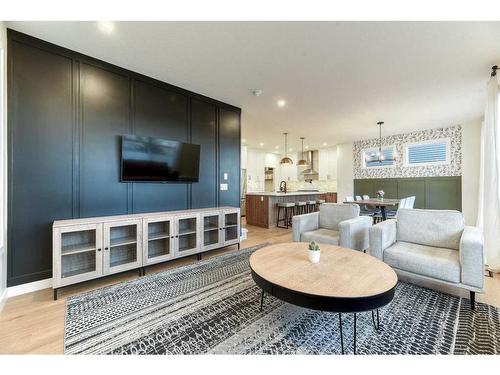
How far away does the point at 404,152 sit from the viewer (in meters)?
6.68

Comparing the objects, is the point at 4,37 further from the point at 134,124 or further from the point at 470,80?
the point at 470,80

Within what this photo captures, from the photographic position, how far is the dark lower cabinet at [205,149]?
3824 millimetres

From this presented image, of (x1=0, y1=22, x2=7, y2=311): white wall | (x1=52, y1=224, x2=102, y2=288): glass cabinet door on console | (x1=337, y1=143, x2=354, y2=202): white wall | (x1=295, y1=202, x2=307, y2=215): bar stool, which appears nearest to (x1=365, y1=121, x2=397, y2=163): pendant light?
(x1=337, y1=143, x2=354, y2=202): white wall

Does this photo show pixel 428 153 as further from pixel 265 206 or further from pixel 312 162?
pixel 265 206

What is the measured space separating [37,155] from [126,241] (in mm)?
1320

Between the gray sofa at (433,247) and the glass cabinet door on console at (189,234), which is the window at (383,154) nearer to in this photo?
the gray sofa at (433,247)

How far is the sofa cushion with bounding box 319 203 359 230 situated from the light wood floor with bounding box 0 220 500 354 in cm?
150

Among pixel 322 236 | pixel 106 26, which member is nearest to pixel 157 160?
pixel 106 26

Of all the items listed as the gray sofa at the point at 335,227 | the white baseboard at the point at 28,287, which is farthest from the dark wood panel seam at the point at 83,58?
the gray sofa at the point at 335,227

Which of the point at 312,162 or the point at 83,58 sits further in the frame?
the point at 312,162

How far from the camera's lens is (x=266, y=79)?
3.21 metres

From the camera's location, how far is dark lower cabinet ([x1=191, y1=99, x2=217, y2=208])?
12.5ft

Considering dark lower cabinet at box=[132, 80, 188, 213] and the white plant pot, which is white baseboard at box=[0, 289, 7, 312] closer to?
dark lower cabinet at box=[132, 80, 188, 213]
